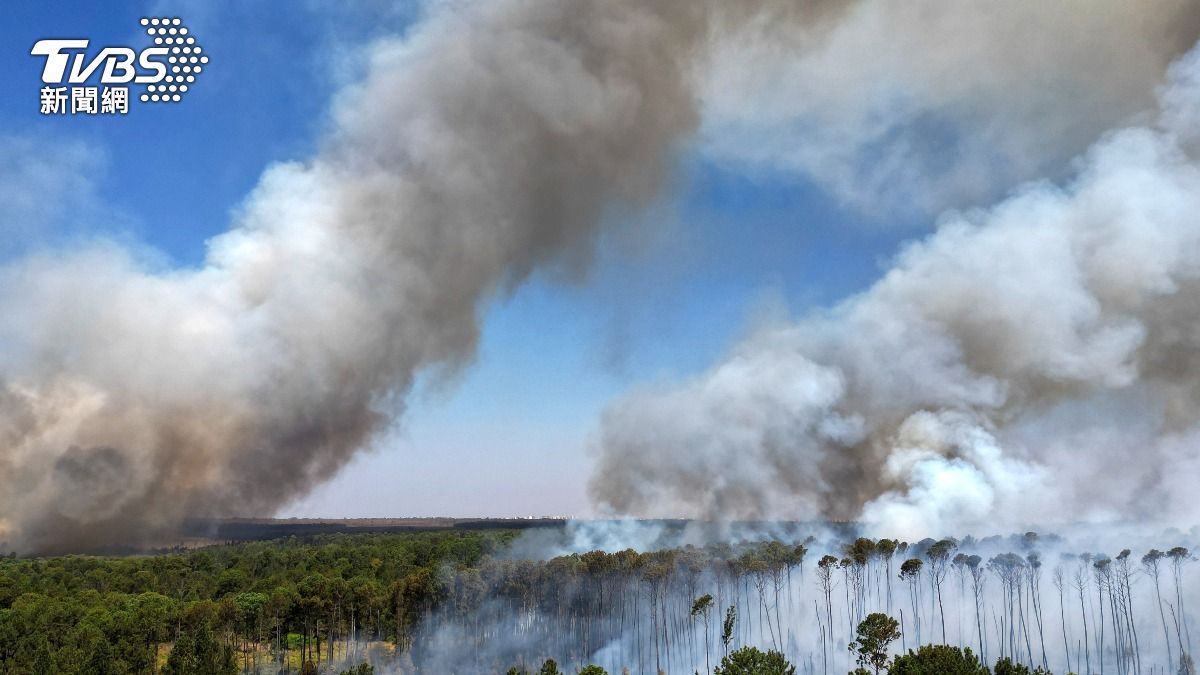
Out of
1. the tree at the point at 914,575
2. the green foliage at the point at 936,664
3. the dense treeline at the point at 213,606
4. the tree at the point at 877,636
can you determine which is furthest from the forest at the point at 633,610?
the green foliage at the point at 936,664

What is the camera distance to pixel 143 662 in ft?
222

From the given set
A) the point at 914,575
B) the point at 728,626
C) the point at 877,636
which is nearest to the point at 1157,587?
the point at 914,575

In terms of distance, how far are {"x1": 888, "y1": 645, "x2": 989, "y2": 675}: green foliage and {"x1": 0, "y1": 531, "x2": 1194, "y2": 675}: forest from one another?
3082cm

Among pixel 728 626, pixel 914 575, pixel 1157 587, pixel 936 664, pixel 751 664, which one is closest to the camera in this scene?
pixel 936 664

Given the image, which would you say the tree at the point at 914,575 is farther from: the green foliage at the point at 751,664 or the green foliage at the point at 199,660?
the green foliage at the point at 199,660

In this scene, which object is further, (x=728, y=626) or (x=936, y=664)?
(x=728, y=626)

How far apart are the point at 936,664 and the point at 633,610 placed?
71.0 meters

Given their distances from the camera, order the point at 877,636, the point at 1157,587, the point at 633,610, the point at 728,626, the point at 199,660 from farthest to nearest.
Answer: the point at 633,610
the point at 728,626
the point at 1157,587
the point at 877,636
the point at 199,660

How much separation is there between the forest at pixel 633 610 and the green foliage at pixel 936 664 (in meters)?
30.8

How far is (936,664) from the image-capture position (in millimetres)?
47938

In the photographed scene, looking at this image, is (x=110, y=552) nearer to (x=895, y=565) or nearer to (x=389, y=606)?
(x=389, y=606)

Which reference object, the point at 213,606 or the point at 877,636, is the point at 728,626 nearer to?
the point at 877,636

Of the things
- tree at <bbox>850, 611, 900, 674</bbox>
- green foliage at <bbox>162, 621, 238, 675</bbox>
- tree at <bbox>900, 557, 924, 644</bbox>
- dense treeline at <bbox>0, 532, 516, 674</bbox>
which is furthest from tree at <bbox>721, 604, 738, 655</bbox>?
green foliage at <bbox>162, 621, 238, 675</bbox>

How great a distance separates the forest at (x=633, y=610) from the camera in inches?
3477
